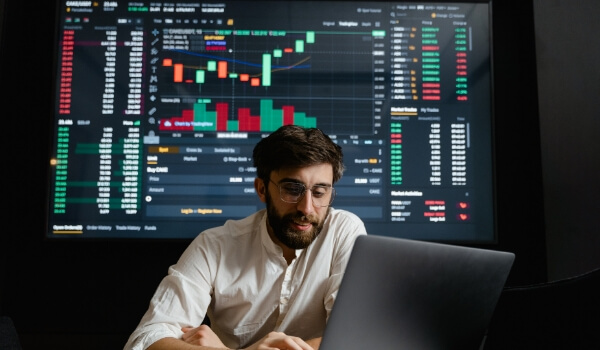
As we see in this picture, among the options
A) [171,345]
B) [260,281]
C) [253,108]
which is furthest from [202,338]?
[253,108]

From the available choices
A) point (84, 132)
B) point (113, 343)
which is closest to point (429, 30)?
point (84, 132)

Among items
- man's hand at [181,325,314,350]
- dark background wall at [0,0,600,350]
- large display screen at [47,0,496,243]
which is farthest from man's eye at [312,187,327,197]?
dark background wall at [0,0,600,350]

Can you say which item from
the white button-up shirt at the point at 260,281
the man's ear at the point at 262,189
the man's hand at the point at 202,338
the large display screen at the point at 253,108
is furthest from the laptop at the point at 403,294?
the large display screen at the point at 253,108

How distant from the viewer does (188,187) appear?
7.64 ft

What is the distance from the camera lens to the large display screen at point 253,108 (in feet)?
7.61

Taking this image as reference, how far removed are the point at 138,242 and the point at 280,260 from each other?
2.72 ft

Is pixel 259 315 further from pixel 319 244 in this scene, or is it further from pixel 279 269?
pixel 319 244

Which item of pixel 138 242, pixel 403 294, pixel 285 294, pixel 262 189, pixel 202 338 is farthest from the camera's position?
pixel 138 242

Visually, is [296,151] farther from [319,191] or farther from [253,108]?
[253,108]

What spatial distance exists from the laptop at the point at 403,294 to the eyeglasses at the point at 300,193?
714mm

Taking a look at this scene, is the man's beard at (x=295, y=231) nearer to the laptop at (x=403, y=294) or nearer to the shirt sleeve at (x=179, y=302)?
the shirt sleeve at (x=179, y=302)

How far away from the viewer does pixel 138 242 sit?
7.56 ft

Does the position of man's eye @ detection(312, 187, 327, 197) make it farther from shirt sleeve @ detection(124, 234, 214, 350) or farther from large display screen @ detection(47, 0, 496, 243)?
large display screen @ detection(47, 0, 496, 243)

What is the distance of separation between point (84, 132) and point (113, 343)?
0.89 meters
